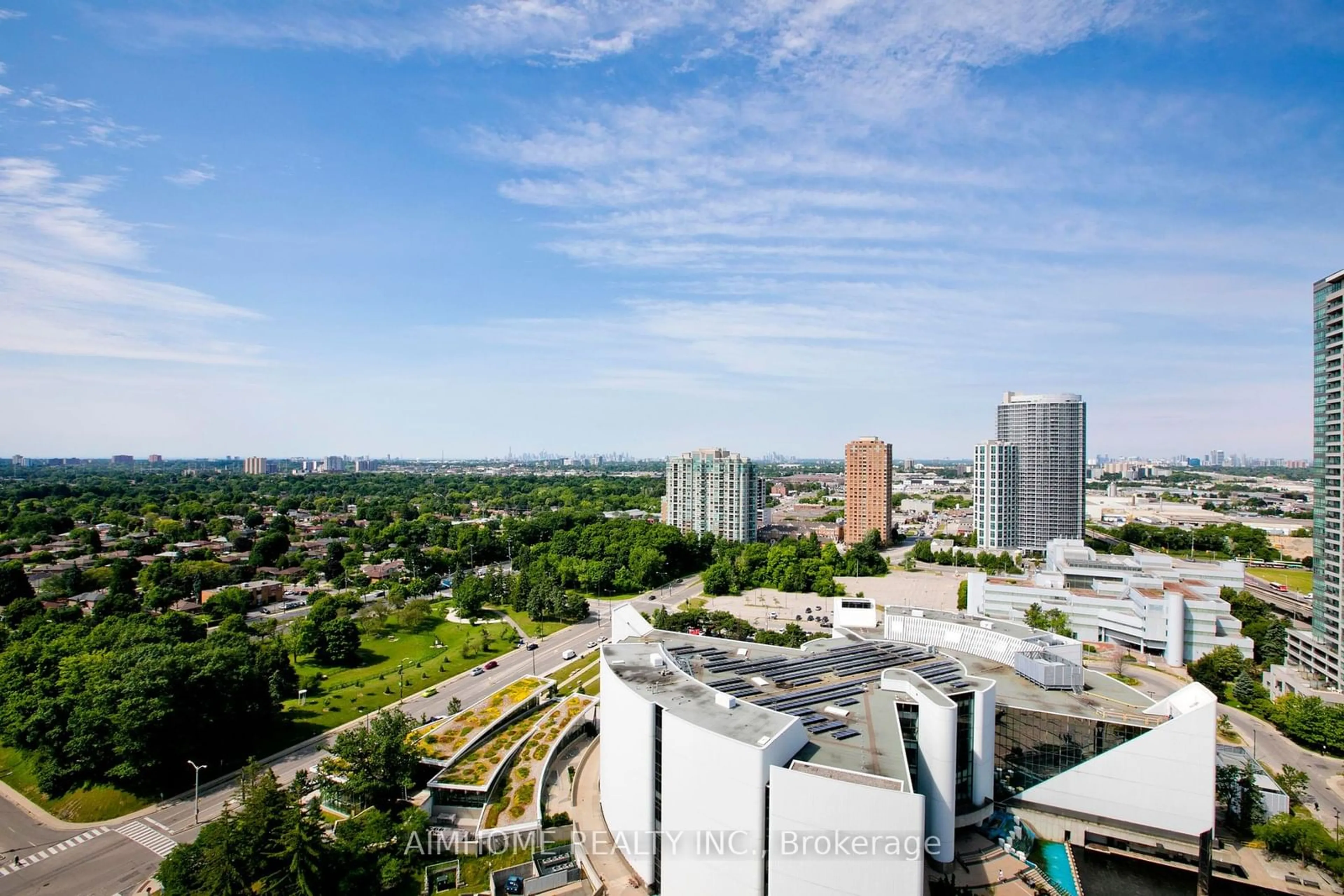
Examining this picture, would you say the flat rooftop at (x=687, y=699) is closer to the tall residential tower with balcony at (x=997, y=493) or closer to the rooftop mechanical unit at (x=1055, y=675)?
the rooftop mechanical unit at (x=1055, y=675)

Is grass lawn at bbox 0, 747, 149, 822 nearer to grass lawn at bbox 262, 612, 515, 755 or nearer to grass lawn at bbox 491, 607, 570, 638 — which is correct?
grass lawn at bbox 262, 612, 515, 755

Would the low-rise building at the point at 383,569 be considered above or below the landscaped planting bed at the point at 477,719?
above

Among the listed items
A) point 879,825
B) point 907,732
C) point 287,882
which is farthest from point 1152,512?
point 287,882

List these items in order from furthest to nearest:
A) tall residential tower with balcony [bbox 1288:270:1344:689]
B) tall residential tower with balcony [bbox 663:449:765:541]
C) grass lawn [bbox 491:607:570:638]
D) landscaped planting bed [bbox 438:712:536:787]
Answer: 1. tall residential tower with balcony [bbox 663:449:765:541]
2. grass lawn [bbox 491:607:570:638]
3. tall residential tower with balcony [bbox 1288:270:1344:689]
4. landscaped planting bed [bbox 438:712:536:787]

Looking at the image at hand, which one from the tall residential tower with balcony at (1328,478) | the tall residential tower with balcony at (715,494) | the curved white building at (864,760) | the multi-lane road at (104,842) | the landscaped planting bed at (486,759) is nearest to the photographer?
the curved white building at (864,760)

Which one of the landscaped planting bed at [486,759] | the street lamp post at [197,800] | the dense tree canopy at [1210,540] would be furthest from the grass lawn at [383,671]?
the dense tree canopy at [1210,540]

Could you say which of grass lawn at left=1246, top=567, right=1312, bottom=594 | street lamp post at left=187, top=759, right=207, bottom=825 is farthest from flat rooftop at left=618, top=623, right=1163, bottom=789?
grass lawn at left=1246, top=567, right=1312, bottom=594

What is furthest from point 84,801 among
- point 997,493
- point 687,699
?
point 997,493
